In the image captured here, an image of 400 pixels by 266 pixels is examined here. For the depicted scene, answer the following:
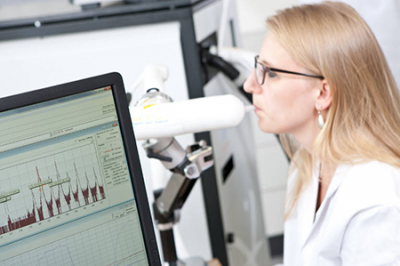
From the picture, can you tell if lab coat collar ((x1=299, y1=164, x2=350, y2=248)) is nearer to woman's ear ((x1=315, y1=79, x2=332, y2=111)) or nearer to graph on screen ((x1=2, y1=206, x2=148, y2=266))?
woman's ear ((x1=315, y1=79, x2=332, y2=111))

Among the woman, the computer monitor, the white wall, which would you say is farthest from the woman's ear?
the white wall

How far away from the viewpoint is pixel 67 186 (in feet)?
1.81

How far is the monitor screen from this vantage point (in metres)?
0.52

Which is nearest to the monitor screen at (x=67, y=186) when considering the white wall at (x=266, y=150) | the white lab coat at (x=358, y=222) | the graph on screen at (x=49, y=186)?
the graph on screen at (x=49, y=186)

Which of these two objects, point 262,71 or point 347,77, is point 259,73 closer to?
point 262,71

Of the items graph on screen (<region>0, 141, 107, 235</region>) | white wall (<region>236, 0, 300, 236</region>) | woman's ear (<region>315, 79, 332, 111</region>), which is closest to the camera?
graph on screen (<region>0, 141, 107, 235</region>)

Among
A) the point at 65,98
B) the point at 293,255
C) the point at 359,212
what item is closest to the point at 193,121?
the point at 65,98

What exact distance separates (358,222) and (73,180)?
50 centimetres

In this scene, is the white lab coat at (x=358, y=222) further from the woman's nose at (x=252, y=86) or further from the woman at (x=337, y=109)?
the woman's nose at (x=252, y=86)

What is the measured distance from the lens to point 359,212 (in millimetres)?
787

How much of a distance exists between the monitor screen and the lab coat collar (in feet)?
1.41

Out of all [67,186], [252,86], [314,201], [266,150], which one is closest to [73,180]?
[67,186]

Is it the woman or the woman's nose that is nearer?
the woman

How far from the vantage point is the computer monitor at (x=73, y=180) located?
0.52 metres
